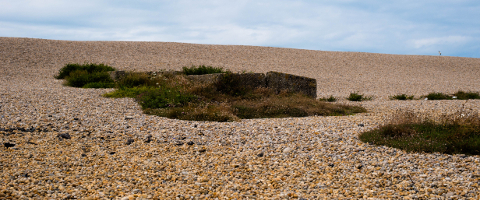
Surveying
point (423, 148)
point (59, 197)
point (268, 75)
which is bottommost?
point (59, 197)

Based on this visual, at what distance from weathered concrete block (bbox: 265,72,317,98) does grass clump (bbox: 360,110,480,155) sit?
5.30 metres

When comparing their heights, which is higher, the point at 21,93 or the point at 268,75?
the point at 268,75

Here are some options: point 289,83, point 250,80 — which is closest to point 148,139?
point 250,80

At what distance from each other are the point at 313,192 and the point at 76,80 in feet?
40.3

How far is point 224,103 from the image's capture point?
9.13 m

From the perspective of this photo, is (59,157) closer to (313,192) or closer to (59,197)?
(59,197)

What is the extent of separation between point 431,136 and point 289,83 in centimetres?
628

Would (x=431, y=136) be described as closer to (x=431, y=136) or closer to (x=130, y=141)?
(x=431, y=136)

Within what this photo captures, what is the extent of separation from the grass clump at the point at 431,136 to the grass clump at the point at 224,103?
2.94 meters

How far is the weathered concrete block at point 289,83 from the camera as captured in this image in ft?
37.7

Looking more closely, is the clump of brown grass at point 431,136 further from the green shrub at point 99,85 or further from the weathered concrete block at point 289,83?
the green shrub at point 99,85

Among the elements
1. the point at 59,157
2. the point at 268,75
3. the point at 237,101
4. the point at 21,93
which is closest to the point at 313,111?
the point at 237,101

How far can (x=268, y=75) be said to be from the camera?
11.8 m

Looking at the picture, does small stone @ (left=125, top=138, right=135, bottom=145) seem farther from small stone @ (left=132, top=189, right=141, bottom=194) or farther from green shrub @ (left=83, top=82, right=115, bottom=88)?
green shrub @ (left=83, top=82, right=115, bottom=88)
